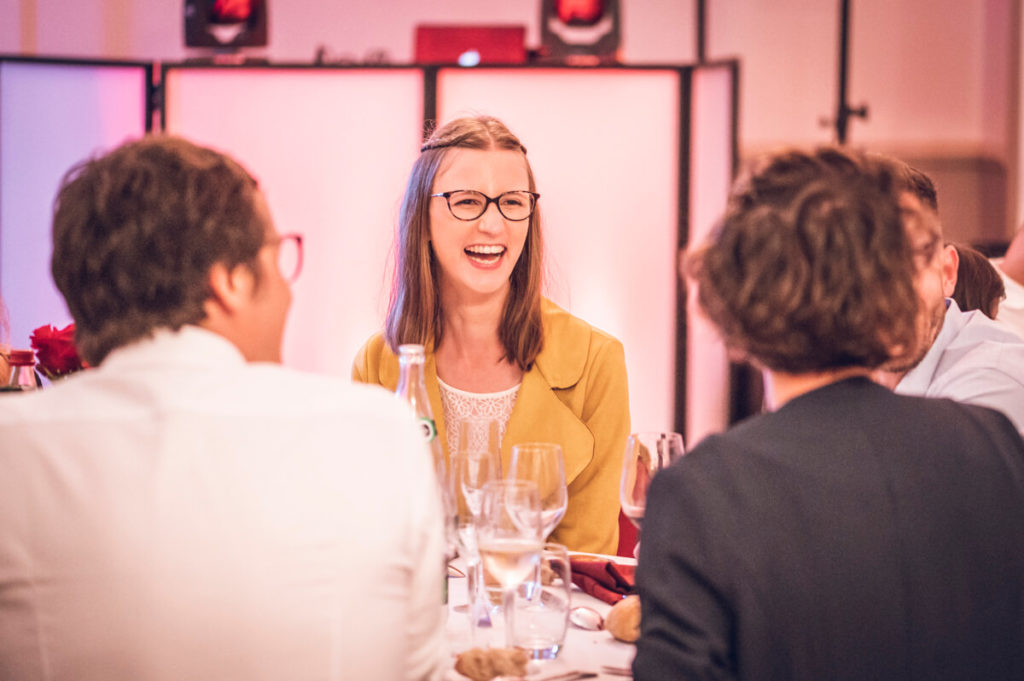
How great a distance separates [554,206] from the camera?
4090 mm

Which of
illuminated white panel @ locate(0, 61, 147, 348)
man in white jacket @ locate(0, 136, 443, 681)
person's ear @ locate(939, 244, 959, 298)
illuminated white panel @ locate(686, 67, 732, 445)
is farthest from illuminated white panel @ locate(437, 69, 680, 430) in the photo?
man in white jacket @ locate(0, 136, 443, 681)

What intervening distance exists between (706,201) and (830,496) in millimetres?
3309

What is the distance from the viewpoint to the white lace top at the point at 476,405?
7.22ft

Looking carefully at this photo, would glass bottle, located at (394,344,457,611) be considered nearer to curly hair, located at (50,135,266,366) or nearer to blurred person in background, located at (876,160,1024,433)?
curly hair, located at (50,135,266,366)

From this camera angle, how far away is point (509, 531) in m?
1.19

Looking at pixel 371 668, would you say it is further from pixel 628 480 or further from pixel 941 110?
pixel 941 110

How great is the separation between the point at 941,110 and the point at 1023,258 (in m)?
2.99

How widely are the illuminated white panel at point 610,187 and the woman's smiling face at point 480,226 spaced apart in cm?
180

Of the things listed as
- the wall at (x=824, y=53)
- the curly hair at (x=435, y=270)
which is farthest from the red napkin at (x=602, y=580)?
the wall at (x=824, y=53)

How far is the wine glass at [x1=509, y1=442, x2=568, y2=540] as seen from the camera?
1.30m

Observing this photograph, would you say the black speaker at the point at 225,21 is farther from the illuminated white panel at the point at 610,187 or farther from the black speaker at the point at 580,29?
the black speaker at the point at 580,29

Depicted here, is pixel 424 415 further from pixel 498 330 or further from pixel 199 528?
pixel 498 330

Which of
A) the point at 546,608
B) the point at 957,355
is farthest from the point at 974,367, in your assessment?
the point at 546,608

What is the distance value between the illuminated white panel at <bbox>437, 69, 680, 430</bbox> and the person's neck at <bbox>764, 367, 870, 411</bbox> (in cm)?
293
